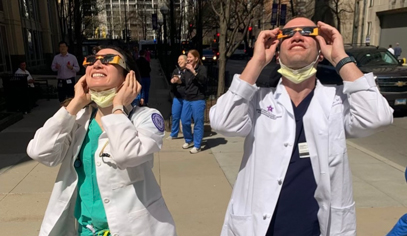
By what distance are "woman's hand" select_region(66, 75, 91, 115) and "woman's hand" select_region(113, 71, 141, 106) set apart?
194 mm

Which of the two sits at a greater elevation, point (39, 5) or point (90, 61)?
point (39, 5)

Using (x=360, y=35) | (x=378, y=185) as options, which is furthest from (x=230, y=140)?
(x=360, y=35)

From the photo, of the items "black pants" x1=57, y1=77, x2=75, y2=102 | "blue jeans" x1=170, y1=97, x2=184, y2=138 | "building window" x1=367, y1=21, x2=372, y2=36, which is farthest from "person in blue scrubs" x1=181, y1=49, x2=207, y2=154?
"building window" x1=367, y1=21, x2=372, y2=36

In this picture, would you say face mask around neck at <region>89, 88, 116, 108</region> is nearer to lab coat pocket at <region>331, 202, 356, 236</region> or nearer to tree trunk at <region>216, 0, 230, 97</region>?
lab coat pocket at <region>331, 202, 356, 236</region>

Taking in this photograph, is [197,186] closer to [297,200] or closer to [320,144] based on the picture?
[297,200]

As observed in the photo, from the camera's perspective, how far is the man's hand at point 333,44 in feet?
5.92

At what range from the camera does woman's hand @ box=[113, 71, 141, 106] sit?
184 cm

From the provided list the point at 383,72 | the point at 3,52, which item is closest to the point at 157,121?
the point at 383,72

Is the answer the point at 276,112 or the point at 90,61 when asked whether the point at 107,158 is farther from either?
the point at 276,112

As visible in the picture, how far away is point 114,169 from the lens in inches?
72.1

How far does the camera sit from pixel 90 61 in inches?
75.4

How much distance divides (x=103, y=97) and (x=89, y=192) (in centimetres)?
52

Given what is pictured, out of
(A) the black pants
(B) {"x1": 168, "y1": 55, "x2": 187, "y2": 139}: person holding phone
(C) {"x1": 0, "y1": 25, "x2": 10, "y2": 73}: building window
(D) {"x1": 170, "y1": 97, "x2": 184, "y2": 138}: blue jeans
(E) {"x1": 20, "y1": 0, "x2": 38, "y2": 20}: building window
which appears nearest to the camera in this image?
(B) {"x1": 168, "y1": 55, "x2": 187, "y2": 139}: person holding phone

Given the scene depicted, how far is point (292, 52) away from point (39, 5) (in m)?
31.4
